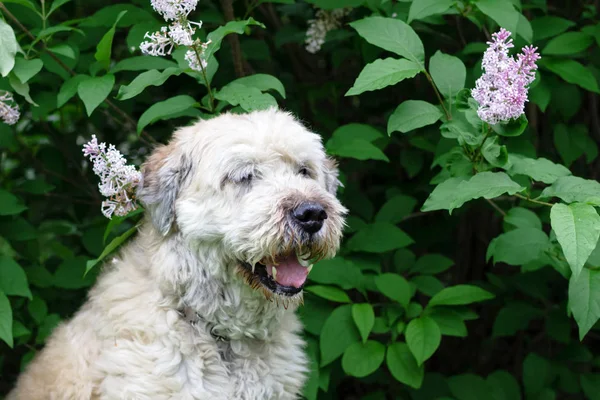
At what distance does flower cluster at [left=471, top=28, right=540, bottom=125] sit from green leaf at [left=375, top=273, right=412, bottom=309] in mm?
1151

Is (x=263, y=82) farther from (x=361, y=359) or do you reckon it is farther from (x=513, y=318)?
(x=513, y=318)

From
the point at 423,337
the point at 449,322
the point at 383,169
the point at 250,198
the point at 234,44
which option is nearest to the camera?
the point at 250,198

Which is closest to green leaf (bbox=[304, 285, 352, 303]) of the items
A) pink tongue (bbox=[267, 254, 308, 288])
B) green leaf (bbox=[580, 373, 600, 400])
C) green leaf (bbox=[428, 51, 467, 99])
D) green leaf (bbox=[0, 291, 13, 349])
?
pink tongue (bbox=[267, 254, 308, 288])

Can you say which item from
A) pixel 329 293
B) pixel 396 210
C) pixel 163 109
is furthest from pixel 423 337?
pixel 163 109

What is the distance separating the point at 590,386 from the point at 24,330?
2.95 meters

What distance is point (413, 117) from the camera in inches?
128

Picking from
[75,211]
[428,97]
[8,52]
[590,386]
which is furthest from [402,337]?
[8,52]

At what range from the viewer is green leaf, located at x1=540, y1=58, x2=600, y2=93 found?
3.82 meters

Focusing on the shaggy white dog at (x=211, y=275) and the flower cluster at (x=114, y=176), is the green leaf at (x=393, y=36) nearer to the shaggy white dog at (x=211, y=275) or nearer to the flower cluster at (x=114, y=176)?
the shaggy white dog at (x=211, y=275)

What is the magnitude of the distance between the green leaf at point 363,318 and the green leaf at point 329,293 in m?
0.06

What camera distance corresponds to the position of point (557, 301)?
16.6 feet

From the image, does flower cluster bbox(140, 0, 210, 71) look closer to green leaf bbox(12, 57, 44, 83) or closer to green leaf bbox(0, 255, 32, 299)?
green leaf bbox(12, 57, 44, 83)

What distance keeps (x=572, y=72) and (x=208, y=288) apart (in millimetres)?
2013

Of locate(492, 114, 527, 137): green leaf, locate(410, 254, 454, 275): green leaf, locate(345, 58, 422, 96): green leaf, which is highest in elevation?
locate(345, 58, 422, 96): green leaf
